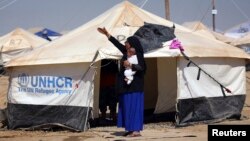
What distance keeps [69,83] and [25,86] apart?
3.04 ft

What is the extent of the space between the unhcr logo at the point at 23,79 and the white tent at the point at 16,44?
15.2 metres

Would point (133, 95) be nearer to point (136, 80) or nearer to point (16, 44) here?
point (136, 80)

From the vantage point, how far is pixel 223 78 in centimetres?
985

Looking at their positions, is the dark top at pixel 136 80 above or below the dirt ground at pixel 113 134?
above

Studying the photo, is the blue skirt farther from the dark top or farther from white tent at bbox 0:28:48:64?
white tent at bbox 0:28:48:64

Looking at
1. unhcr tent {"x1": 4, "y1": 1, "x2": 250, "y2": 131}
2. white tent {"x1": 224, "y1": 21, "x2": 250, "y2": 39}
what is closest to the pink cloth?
unhcr tent {"x1": 4, "y1": 1, "x2": 250, "y2": 131}

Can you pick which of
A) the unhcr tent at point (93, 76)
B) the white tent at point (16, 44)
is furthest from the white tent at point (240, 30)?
the unhcr tent at point (93, 76)

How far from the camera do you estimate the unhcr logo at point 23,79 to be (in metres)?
9.27

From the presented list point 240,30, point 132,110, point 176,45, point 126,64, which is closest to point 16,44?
point 176,45

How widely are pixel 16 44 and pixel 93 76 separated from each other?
1768cm

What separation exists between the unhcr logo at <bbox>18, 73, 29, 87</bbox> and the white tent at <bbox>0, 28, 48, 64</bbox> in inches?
597

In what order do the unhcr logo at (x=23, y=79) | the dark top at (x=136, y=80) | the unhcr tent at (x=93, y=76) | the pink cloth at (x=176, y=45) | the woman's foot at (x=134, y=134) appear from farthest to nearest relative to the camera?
the unhcr logo at (x=23, y=79) → the pink cloth at (x=176, y=45) → the unhcr tent at (x=93, y=76) → the woman's foot at (x=134, y=134) → the dark top at (x=136, y=80)

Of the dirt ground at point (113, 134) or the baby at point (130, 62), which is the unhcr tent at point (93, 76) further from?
the baby at point (130, 62)

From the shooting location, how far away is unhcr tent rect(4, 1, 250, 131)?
8.87m
